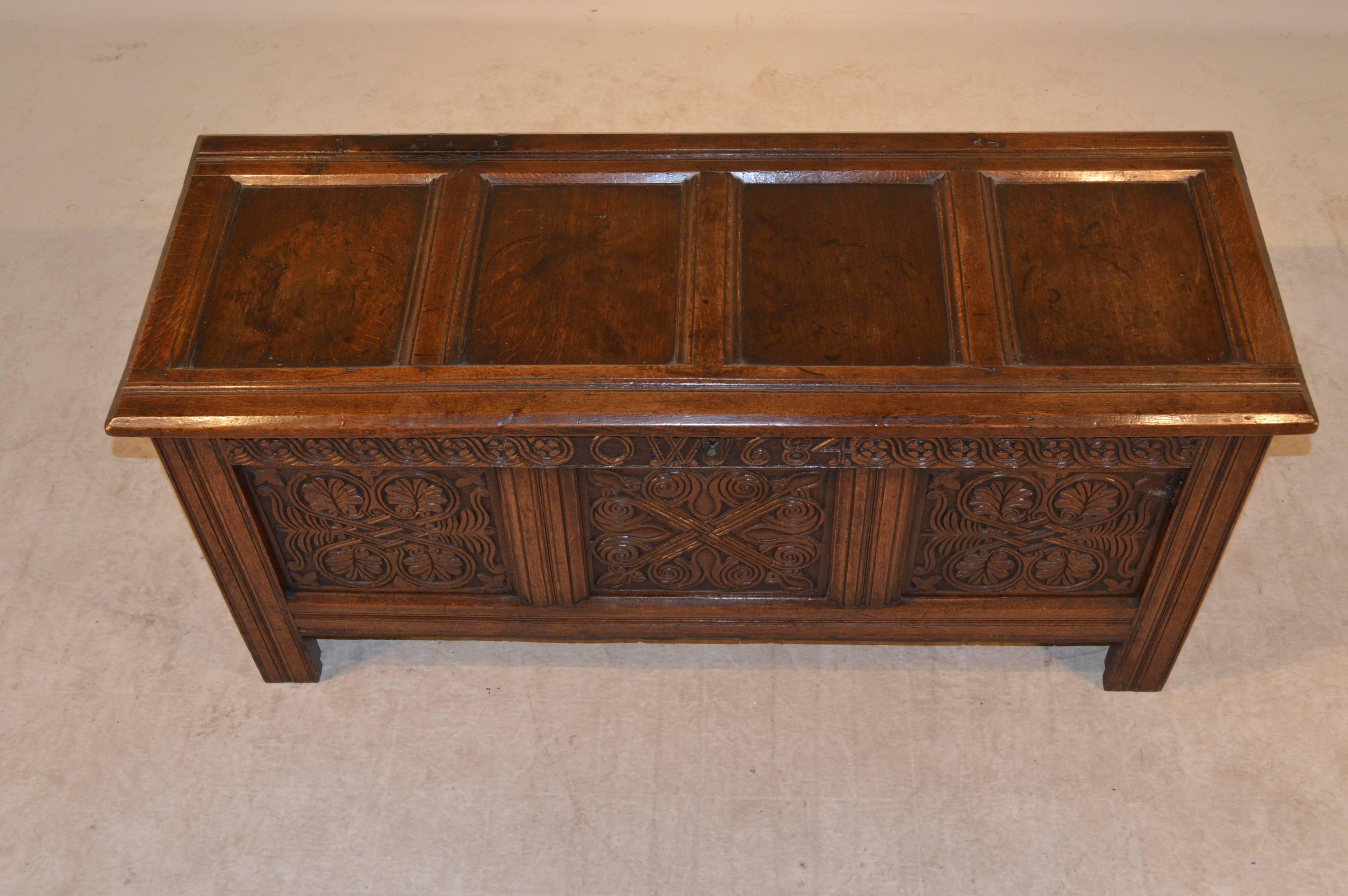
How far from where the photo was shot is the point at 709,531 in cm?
301

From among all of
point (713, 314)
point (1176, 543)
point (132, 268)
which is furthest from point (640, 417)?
point (132, 268)

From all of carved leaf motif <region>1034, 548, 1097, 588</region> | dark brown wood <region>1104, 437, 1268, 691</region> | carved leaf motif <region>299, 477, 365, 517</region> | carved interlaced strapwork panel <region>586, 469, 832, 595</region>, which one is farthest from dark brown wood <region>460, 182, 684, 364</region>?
dark brown wood <region>1104, 437, 1268, 691</region>

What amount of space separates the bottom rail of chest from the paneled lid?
88 millimetres

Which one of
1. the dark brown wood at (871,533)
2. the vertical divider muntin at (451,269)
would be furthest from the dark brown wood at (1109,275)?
the vertical divider muntin at (451,269)

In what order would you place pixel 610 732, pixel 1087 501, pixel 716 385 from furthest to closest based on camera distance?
pixel 610 732 → pixel 1087 501 → pixel 716 385

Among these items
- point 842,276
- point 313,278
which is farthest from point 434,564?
point 842,276

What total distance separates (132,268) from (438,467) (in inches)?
73.4

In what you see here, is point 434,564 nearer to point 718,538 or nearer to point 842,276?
point 718,538

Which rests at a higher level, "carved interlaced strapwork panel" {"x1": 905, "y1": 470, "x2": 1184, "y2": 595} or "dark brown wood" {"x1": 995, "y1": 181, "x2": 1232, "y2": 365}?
"dark brown wood" {"x1": 995, "y1": 181, "x2": 1232, "y2": 365}

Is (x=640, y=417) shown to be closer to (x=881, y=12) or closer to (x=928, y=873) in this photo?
(x=928, y=873)

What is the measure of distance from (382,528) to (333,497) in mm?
137

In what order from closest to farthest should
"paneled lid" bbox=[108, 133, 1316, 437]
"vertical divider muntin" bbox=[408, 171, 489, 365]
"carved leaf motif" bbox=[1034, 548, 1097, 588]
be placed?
"paneled lid" bbox=[108, 133, 1316, 437]
"vertical divider muntin" bbox=[408, 171, 489, 365]
"carved leaf motif" bbox=[1034, 548, 1097, 588]

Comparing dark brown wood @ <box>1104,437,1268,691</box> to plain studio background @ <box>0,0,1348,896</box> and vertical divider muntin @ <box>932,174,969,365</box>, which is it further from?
vertical divider muntin @ <box>932,174,969,365</box>

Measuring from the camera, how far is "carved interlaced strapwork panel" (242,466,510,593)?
2904 mm
